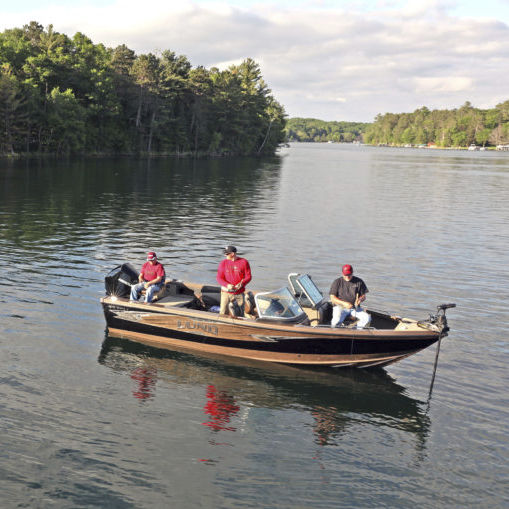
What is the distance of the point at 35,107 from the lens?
234 ft

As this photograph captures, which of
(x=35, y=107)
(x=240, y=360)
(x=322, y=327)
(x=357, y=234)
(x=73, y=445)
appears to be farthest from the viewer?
(x=35, y=107)

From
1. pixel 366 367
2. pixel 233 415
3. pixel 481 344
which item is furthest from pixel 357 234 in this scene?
pixel 233 415

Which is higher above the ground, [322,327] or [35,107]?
[35,107]

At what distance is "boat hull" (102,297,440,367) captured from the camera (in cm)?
1274

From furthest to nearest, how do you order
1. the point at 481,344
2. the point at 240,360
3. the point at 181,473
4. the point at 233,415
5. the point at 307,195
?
the point at 307,195, the point at 481,344, the point at 240,360, the point at 233,415, the point at 181,473

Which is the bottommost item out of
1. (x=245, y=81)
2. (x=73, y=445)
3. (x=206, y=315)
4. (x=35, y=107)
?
(x=73, y=445)

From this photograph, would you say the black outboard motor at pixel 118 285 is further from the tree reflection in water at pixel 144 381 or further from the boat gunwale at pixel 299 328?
the tree reflection in water at pixel 144 381

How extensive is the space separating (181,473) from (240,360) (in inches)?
Answer: 204

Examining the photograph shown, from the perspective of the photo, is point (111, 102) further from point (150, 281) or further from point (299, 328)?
point (299, 328)

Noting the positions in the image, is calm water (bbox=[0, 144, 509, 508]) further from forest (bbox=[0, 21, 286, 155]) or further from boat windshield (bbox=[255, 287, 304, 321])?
forest (bbox=[0, 21, 286, 155])

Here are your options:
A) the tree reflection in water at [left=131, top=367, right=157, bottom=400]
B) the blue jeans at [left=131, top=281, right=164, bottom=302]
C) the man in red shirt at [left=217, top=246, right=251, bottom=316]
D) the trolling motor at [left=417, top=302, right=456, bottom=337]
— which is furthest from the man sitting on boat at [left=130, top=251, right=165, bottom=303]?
the trolling motor at [left=417, top=302, right=456, bottom=337]

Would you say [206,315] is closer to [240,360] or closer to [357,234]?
[240,360]

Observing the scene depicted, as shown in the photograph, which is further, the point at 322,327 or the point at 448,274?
the point at 448,274

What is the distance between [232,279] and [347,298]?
304 cm
